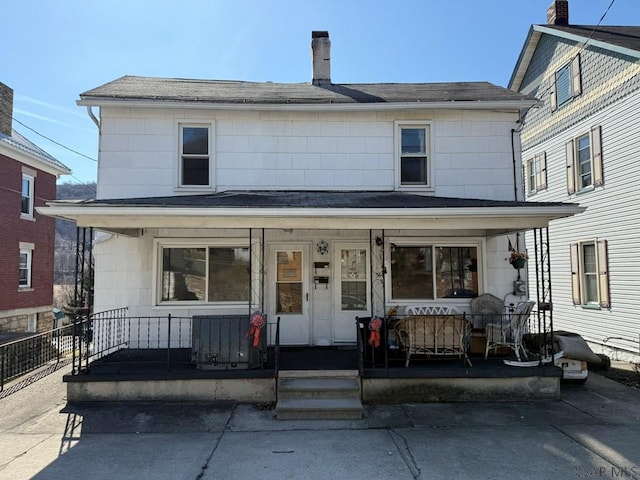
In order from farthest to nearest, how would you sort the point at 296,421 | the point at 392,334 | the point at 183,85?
the point at 183,85 < the point at 392,334 < the point at 296,421

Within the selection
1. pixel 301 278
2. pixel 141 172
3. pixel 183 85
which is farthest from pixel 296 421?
pixel 183 85

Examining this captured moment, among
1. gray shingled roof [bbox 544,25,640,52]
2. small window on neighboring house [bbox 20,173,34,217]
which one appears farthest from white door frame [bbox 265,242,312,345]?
small window on neighboring house [bbox 20,173,34,217]

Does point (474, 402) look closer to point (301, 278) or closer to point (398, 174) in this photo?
point (301, 278)


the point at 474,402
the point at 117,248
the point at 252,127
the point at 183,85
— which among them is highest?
the point at 183,85

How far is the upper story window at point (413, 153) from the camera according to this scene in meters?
9.00

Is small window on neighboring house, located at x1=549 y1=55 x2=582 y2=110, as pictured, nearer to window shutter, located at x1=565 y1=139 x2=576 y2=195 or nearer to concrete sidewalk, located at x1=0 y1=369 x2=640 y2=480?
window shutter, located at x1=565 y1=139 x2=576 y2=195

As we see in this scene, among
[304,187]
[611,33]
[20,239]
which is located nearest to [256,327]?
[304,187]

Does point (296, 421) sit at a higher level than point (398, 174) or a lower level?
lower

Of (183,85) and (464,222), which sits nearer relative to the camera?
(464,222)

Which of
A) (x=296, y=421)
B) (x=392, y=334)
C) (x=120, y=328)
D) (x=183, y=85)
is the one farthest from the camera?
(x=183, y=85)

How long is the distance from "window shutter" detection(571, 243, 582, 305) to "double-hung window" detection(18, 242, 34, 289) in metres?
20.7

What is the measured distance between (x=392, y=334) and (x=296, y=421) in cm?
257

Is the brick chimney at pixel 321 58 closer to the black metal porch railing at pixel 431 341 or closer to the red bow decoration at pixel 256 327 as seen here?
the black metal porch railing at pixel 431 341

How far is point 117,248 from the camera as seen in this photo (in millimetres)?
8367
